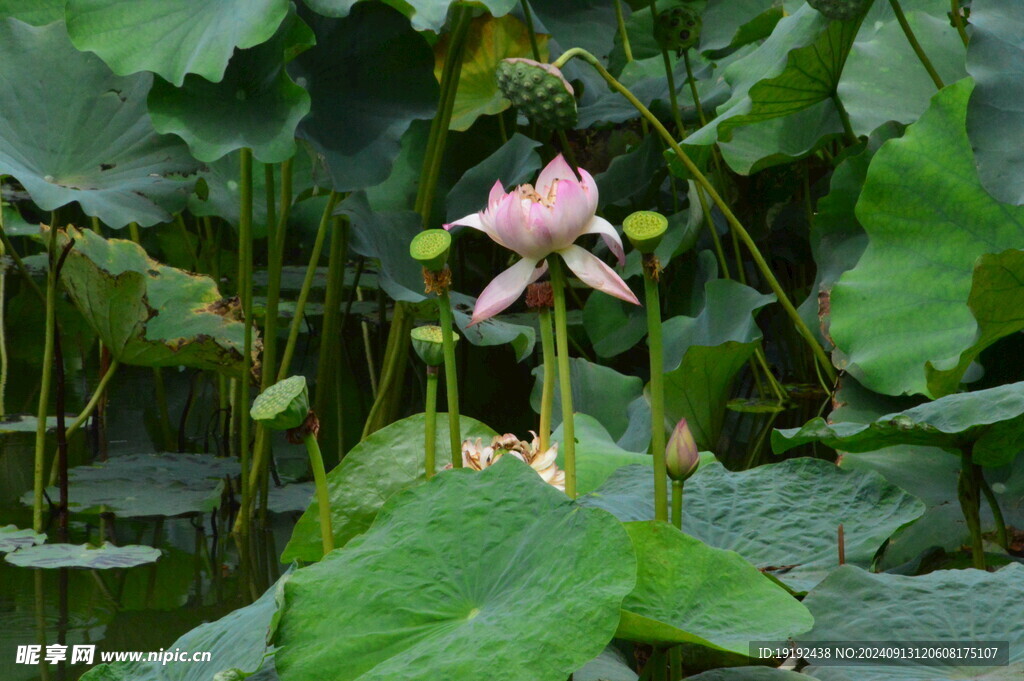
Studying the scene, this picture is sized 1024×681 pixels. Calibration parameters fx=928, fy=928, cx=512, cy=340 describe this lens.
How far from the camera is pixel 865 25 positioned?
1580mm

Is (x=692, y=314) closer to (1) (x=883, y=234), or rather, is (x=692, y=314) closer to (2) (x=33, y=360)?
(1) (x=883, y=234)

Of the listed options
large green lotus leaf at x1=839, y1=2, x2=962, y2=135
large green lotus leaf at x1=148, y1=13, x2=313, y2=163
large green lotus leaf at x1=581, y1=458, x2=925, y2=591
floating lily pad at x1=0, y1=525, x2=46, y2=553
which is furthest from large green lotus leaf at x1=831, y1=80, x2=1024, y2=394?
floating lily pad at x1=0, y1=525, x2=46, y2=553

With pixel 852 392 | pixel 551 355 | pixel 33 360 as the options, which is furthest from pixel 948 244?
pixel 33 360

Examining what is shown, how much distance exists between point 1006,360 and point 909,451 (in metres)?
0.22

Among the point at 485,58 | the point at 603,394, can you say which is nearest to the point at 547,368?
the point at 603,394

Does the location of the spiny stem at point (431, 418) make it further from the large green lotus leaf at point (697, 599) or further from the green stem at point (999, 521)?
the green stem at point (999, 521)

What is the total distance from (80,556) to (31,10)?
1.08 m

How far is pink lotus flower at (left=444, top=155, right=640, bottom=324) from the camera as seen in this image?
61 cm

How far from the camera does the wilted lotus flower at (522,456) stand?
0.71 m

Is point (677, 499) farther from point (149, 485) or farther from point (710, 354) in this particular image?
point (149, 485)

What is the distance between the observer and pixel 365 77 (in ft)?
4.85

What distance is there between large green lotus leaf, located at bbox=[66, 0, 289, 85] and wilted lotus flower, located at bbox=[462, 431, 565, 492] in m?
0.72

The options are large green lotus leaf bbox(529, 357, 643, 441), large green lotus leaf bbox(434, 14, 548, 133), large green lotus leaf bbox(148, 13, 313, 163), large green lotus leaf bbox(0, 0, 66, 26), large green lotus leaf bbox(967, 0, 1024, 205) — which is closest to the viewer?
large green lotus leaf bbox(967, 0, 1024, 205)

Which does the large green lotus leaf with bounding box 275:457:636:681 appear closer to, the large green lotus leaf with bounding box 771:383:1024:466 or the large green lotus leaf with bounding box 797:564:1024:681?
the large green lotus leaf with bounding box 797:564:1024:681
